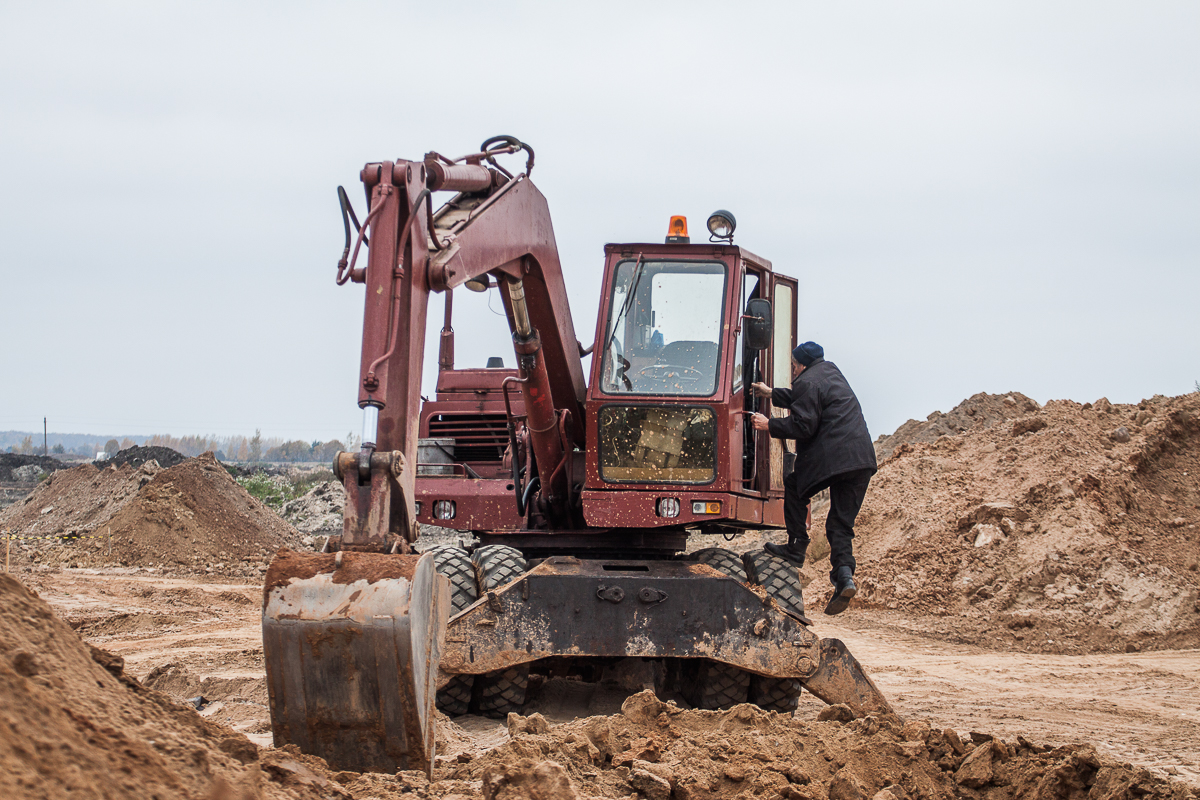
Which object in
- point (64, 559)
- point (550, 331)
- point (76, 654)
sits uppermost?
point (550, 331)

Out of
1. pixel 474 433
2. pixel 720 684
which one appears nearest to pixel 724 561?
pixel 720 684

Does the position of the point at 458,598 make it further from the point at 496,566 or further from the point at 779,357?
the point at 779,357

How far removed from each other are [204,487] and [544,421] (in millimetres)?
14451

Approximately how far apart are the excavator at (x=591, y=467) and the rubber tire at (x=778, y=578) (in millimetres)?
16

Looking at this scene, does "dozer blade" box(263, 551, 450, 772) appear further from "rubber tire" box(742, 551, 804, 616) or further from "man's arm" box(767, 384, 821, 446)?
"man's arm" box(767, 384, 821, 446)

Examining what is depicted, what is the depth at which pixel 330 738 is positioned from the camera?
3.74 meters

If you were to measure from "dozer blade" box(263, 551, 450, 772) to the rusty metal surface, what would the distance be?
228 centimetres

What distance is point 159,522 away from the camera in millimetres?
18500

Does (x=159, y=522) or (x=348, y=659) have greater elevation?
(x=348, y=659)

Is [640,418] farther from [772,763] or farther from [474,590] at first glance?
[772,763]

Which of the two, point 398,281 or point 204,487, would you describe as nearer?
point 398,281

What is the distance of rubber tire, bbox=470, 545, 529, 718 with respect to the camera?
6.43m

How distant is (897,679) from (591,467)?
427 centimetres

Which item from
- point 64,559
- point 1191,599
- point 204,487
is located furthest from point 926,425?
point 64,559
